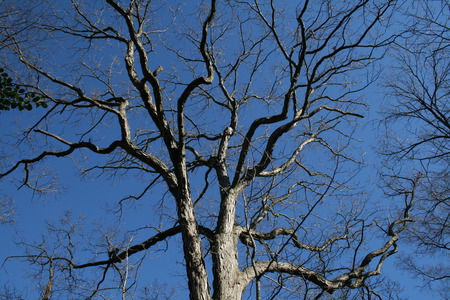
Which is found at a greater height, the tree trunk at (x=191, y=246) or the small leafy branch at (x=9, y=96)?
the small leafy branch at (x=9, y=96)

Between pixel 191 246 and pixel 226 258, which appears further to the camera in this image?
pixel 226 258

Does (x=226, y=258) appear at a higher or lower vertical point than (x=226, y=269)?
higher

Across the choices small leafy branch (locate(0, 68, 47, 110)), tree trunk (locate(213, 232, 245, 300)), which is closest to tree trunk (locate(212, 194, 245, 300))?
tree trunk (locate(213, 232, 245, 300))

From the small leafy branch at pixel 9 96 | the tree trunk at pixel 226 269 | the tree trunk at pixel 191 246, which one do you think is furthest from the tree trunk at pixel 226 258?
the small leafy branch at pixel 9 96

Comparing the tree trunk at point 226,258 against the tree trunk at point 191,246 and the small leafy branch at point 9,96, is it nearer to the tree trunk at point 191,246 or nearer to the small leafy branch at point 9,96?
the tree trunk at point 191,246

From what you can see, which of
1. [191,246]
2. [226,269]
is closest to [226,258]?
[226,269]

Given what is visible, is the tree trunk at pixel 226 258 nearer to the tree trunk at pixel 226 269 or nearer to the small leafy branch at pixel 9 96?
the tree trunk at pixel 226 269

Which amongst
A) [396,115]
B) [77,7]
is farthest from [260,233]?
[77,7]

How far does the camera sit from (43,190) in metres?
6.62

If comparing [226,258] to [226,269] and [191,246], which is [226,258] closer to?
[226,269]

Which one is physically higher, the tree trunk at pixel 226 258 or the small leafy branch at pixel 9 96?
the small leafy branch at pixel 9 96

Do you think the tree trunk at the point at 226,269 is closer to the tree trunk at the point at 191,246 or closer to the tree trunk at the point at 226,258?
the tree trunk at the point at 226,258

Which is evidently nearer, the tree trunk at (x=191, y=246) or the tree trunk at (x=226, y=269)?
the tree trunk at (x=191, y=246)

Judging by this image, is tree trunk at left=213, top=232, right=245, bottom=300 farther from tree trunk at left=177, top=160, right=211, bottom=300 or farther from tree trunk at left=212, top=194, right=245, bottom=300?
tree trunk at left=177, top=160, right=211, bottom=300
